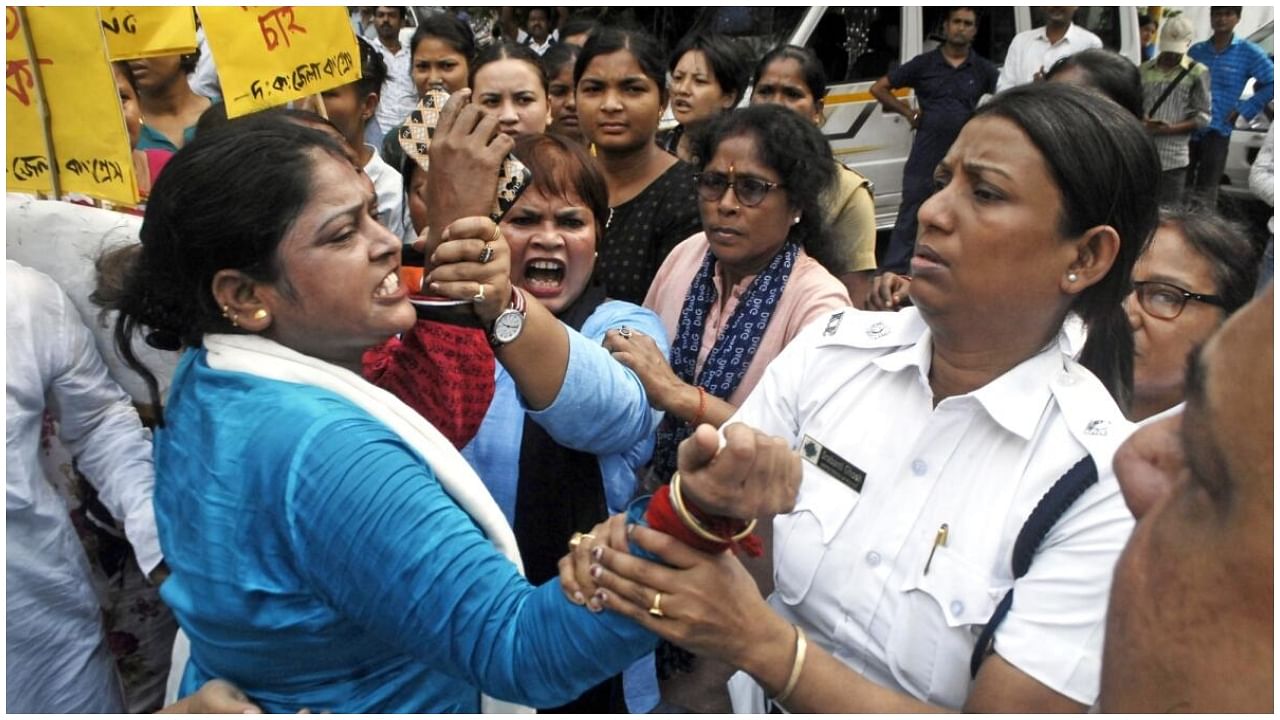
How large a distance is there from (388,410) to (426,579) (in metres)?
0.28

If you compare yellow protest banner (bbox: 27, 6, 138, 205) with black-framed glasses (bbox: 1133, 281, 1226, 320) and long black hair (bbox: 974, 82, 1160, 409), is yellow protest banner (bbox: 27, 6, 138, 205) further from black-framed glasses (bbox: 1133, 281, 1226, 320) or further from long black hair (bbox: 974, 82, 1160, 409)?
black-framed glasses (bbox: 1133, 281, 1226, 320)

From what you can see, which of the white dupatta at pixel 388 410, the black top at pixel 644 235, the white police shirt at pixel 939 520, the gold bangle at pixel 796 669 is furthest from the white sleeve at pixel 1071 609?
the black top at pixel 644 235

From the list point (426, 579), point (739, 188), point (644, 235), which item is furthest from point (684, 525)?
point (644, 235)

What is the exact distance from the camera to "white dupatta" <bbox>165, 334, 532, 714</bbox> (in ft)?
4.53

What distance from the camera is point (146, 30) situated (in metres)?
2.45

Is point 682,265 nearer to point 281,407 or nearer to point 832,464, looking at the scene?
point 832,464

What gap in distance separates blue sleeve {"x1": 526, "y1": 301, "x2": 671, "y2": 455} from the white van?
5.41 m

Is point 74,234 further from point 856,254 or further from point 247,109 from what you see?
point 856,254

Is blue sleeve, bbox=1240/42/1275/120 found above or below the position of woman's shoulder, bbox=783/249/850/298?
above

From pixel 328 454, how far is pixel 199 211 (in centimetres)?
45

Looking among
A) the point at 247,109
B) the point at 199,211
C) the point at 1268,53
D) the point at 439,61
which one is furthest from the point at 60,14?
the point at 1268,53

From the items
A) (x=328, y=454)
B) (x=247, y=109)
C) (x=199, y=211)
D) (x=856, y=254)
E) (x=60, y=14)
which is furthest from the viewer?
(x=856, y=254)

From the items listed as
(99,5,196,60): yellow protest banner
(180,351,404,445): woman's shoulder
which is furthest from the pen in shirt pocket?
(99,5,196,60): yellow protest banner

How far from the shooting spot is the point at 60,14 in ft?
6.88
